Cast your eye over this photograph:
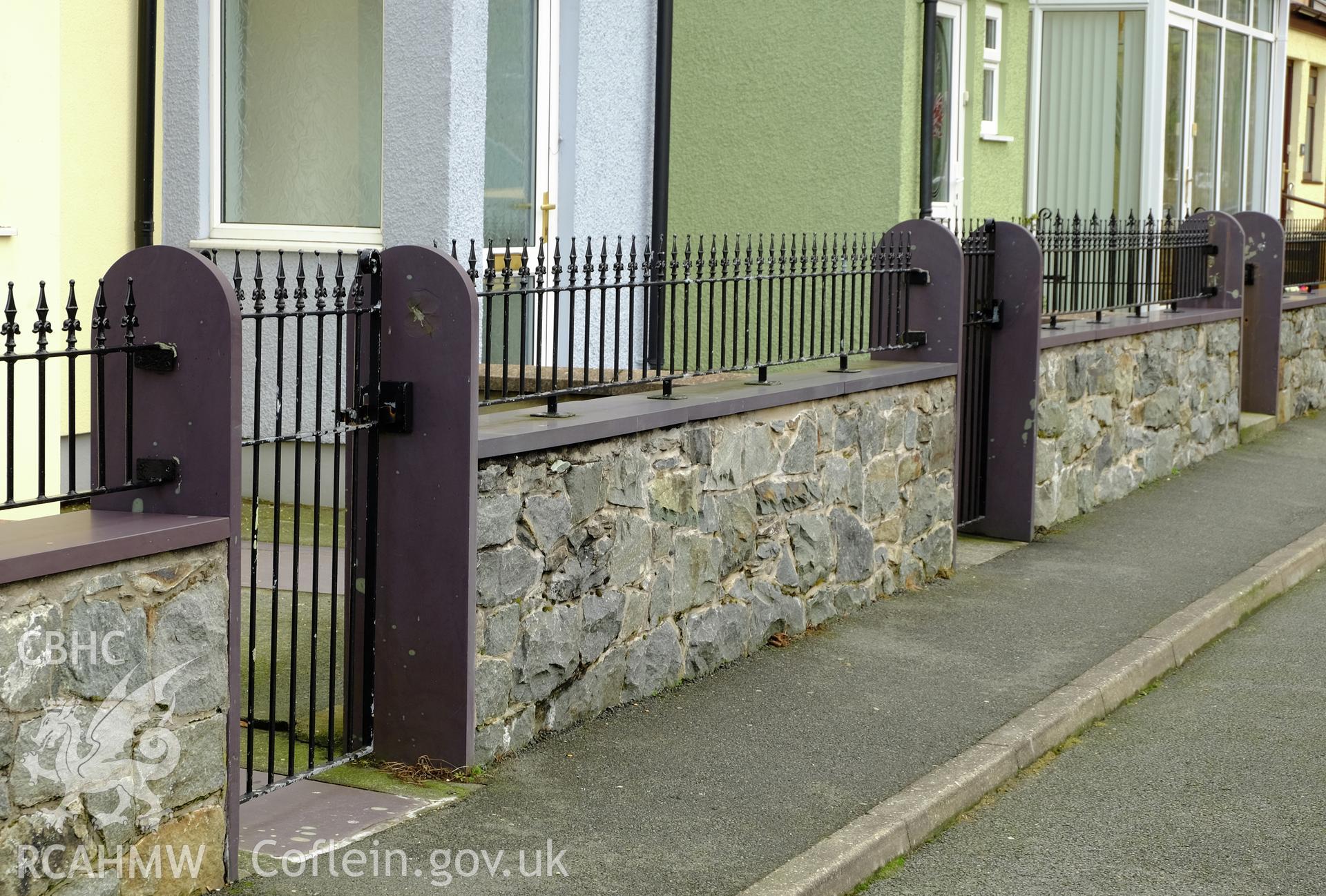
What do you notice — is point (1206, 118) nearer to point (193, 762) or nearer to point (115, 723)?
point (193, 762)

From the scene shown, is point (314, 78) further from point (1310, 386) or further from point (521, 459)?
point (1310, 386)

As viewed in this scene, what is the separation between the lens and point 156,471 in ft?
14.6

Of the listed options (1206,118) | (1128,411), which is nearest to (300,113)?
(1128,411)

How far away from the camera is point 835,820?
5.27m

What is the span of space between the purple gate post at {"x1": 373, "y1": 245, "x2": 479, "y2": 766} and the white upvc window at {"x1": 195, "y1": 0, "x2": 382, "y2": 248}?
496 cm

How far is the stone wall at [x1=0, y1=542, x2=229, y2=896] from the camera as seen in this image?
154 inches

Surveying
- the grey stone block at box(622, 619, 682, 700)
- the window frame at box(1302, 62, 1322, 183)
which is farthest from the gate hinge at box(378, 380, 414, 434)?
the window frame at box(1302, 62, 1322, 183)

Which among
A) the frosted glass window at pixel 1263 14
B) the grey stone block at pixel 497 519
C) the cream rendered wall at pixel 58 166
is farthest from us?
the frosted glass window at pixel 1263 14

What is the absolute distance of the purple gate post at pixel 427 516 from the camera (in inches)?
213

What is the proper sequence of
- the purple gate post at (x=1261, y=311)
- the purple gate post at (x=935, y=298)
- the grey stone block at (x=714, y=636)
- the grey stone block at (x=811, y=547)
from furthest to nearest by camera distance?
the purple gate post at (x=1261, y=311)
the purple gate post at (x=935, y=298)
the grey stone block at (x=811, y=547)
the grey stone block at (x=714, y=636)

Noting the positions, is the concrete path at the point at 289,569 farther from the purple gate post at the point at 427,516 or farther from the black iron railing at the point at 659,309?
the purple gate post at the point at 427,516

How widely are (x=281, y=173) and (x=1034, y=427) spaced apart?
465 cm

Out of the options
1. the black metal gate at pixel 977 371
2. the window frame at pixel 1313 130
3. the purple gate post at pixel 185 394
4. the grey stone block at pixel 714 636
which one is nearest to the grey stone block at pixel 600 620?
the grey stone block at pixel 714 636

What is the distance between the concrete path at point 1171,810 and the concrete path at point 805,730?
0.33 m
